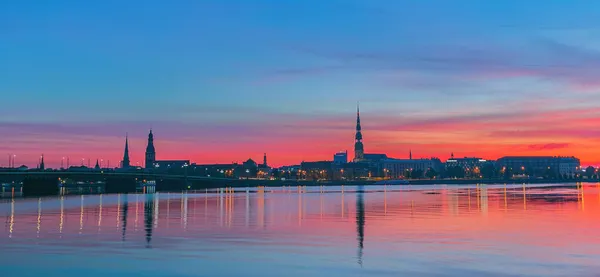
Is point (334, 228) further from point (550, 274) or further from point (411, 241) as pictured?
point (550, 274)

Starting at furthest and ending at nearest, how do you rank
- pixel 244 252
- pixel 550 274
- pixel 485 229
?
pixel 485 229
pixel 244 252
pixel 550 274

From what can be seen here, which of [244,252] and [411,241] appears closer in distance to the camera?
[244,252]

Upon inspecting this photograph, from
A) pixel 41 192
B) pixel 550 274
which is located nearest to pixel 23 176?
pixel 41 192

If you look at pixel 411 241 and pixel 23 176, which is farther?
pixel 23 176

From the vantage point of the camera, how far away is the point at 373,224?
56250 millimetres

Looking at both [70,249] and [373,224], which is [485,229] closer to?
[373,224]

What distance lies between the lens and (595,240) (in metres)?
42.6

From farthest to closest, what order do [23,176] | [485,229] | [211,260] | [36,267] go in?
[23,176], [485,229], [211,260], [36,267]

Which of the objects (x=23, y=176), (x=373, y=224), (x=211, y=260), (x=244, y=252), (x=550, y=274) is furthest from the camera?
(x=23, y=176)

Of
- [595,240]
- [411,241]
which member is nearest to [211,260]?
[411,241]

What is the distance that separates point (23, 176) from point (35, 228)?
392 feet

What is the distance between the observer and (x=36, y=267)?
31.6m

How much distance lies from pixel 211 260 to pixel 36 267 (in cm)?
792

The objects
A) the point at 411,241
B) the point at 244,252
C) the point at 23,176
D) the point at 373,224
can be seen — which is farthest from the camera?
the point at 23,176
